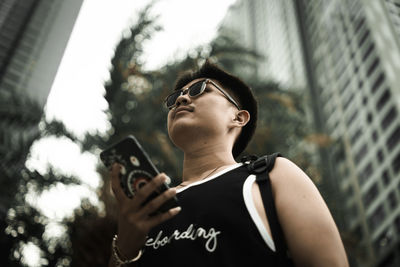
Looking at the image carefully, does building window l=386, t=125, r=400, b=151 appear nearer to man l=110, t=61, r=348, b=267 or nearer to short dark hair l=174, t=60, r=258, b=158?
short dark hair l=174, t=60, r=258, b=158

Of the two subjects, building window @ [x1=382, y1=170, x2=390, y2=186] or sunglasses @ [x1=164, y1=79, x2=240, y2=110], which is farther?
building window @ [x1=382, y1=170, x2=390, y2=186]

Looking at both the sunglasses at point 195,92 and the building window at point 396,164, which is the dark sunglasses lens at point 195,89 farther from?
the building window at point 396,164

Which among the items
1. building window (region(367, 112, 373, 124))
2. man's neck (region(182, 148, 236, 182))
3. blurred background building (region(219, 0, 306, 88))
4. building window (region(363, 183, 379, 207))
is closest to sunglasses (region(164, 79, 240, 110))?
man's neck (region(182, 148, 236, 182))

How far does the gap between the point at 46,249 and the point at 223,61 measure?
5072mm

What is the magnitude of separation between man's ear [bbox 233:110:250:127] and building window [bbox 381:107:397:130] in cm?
1582

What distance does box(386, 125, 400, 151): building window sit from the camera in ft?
61.5

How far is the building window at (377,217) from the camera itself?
21916 millimetres

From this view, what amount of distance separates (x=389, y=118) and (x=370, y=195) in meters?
7.33

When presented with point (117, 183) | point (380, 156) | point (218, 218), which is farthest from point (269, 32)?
point (117, 183)

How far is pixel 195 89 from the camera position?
205 cm

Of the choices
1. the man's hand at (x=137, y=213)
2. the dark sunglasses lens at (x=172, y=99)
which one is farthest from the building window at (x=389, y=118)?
the man's hand at (x=137, y=213)

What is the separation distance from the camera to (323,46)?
17.8m

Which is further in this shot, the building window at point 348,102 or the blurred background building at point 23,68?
the building window at point 348,102

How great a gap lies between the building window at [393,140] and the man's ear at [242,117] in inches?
712
